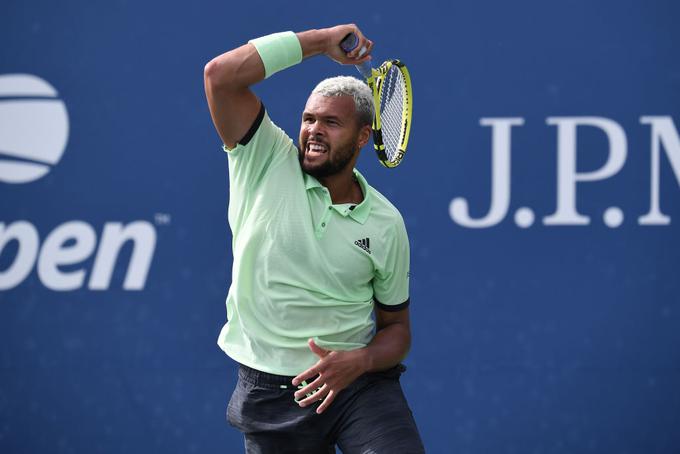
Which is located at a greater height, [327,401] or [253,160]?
[253,160]

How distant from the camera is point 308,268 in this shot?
2.85 m

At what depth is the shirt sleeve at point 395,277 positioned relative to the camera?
2984 mm

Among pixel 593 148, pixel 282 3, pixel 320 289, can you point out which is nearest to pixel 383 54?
pixel 282 3

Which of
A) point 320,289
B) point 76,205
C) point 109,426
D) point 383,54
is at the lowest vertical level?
point 109,426

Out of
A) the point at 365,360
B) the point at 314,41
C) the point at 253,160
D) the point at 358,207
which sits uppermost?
the point at 314,41

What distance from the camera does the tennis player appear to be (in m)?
2.80

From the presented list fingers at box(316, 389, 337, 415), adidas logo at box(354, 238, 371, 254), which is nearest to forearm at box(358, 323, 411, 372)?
fingers at box(316, 389, 337, 415)

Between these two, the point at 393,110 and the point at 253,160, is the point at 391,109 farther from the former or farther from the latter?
the point at 253,160

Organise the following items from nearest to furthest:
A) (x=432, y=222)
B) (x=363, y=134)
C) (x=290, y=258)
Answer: (x=290, y=258) → (x=363, y=134) → (x=432, y=222)

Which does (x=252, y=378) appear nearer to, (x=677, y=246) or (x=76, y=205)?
(x=76, y=205)

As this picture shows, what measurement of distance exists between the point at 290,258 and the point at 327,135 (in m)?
0.37

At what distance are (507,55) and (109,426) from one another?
229 centimetres

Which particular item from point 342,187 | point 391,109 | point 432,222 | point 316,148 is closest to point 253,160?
point 316,148

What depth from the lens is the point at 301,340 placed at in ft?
9.43
